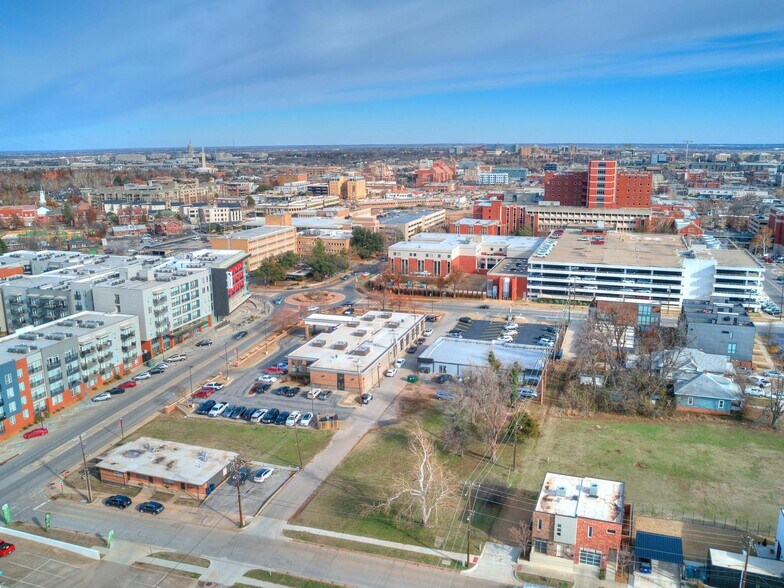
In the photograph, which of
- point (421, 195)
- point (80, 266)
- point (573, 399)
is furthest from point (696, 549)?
point (421, 195)

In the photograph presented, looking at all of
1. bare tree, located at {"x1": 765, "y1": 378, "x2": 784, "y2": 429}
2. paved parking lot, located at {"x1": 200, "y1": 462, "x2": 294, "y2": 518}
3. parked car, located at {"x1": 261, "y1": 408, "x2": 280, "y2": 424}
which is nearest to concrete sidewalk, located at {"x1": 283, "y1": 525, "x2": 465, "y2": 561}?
paved parking lot, located at {"x1": 200, "y1": 462, "x2": 294, "y2": 518}

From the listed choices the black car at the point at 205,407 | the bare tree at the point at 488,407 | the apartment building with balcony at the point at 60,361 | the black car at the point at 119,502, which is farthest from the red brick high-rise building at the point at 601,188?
the black car at the point at 119,502

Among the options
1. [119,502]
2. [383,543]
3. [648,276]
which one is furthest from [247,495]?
[648,276]

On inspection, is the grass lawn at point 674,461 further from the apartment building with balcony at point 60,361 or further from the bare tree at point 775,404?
the apartment building with balcony at point 60,361

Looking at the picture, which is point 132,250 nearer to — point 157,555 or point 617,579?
point 157,555

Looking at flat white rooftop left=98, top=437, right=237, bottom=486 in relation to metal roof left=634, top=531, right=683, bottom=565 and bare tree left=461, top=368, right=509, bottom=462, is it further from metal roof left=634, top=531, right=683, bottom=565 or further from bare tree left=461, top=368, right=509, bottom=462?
metal roof left=634, top=531, right=683, bottom=565
